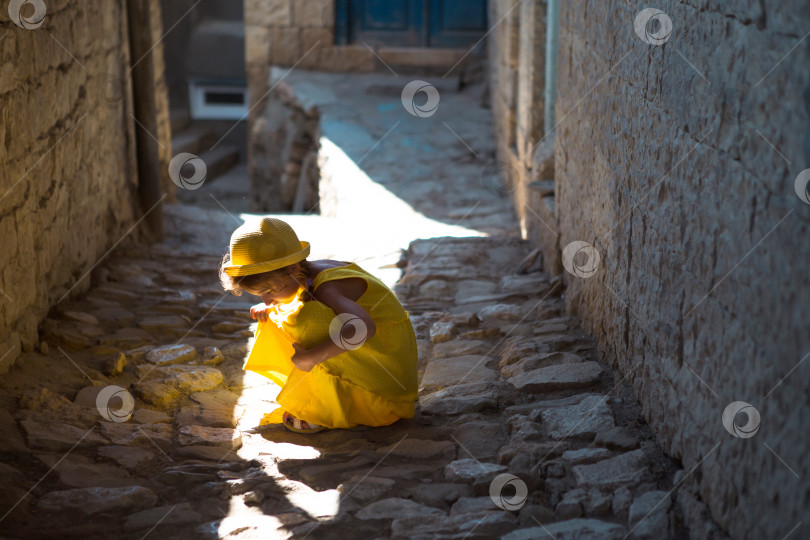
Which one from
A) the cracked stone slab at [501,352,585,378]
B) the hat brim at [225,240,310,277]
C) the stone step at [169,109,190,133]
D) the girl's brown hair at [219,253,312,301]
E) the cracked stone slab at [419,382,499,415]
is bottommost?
the cracked stone slab at [419,382,499,415]

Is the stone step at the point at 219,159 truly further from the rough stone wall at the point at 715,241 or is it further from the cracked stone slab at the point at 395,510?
the cracked stone slab at the point at 395,510

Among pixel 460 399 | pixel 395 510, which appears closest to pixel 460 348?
pixel 460 399

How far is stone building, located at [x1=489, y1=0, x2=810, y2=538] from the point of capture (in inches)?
64.2

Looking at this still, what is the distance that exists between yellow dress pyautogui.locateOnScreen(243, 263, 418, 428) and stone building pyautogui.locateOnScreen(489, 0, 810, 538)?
2.40 ft

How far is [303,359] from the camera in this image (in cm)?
263

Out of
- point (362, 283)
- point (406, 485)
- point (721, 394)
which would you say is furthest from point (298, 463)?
point (721, 394)

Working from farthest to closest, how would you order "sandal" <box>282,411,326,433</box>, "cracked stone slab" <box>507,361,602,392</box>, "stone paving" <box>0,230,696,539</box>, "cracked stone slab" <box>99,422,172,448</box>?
"cracked stone slab" <box>507,361,602,392</box>, "sandal" <box>282,411,326,433</box>, "cracked stone slab" <box>99,422,172,448</box>, "stone paving" <box>0,230,696,539</box>

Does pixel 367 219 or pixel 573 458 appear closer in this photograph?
pixel 573 458

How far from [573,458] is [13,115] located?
90.9 inches

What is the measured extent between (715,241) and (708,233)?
50 mm

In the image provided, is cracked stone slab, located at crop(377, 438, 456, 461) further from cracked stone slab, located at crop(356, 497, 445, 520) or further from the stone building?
the stone building

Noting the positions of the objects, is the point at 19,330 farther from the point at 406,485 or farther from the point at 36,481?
Result: the point at 406,485

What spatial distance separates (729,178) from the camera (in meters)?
1.91

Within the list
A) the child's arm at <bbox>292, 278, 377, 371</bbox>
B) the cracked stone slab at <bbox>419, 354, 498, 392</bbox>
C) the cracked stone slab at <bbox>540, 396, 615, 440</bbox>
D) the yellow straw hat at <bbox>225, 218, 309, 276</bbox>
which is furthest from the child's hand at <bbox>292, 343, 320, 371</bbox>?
the cracked stone slab at <bbox>540, 396, 615, 440</bbox>
